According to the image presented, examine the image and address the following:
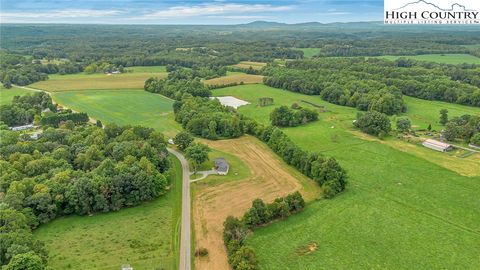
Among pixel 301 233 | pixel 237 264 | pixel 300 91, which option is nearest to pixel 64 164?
pixel 237 264

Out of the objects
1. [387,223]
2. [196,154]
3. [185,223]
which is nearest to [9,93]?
[196,154]

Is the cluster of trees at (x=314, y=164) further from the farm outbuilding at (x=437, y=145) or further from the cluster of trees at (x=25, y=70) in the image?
the cluster of trees at (x=25, y=70)

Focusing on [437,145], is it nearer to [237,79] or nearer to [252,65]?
[237,79]

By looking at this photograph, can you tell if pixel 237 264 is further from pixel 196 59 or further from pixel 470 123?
pixel 196 59

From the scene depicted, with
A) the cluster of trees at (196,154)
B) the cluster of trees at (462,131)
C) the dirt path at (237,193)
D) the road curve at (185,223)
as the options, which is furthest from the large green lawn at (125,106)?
the cluster of trees at (462,131)

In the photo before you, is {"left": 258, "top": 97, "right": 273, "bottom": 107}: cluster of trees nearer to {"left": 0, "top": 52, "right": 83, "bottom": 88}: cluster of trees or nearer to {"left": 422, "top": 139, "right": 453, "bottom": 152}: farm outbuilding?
{"left": 422, "top": 139, "right": 453, "bottom": 152}: farm outbuilding
